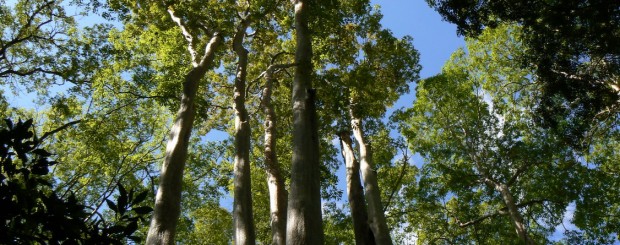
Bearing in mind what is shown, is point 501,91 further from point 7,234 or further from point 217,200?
point 7,234

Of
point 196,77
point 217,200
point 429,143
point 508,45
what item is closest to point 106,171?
point 217,200

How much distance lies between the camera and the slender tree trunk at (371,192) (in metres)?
9.44

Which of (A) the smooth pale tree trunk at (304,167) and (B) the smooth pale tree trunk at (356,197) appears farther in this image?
(B) the smooth pale tree trunk at (356,197)

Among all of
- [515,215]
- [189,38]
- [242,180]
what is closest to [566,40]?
[515,215]

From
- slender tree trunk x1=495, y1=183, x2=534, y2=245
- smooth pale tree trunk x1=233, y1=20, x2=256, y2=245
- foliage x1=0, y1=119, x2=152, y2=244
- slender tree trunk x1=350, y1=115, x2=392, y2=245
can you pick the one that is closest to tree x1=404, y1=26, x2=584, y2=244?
slender tree trunk x1=495, y1=183, x2=534, y2=245

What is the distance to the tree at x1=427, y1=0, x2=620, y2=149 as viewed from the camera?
923 cm

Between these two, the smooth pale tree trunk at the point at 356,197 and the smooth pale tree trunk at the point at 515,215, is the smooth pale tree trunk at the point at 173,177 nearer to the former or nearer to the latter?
the smooth pale tree trunk at the point at 356,197

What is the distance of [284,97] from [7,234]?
1329 centimetres

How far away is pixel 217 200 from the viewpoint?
1803 cm

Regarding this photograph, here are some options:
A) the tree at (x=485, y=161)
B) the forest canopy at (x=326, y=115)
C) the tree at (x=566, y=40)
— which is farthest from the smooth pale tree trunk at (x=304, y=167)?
the tree at (x=485, y=161)

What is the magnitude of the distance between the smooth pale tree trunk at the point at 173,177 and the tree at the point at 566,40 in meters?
6.52

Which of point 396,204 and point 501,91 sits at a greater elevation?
point 501,91

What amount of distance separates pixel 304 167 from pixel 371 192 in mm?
4317

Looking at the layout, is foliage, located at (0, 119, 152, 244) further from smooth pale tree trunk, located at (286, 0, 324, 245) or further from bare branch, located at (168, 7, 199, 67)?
bare branch, located at (168, 7, 199, 67)
